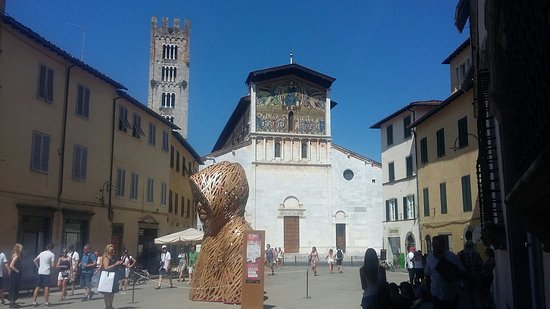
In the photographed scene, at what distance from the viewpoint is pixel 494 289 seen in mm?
12352

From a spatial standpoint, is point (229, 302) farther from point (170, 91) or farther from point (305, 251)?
point (170, 91)

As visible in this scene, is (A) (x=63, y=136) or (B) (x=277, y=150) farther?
(B) (x=277, y=150)

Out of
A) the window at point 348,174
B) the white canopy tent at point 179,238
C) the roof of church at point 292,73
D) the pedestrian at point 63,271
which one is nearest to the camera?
the pedestrian at point 63,271

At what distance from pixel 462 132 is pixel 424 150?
16.8 ft

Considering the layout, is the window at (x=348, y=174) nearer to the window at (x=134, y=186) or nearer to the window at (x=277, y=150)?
the window at (x=277, y=150)

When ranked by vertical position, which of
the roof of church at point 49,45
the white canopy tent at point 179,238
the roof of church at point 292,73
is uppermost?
the roof of church at point 292,73

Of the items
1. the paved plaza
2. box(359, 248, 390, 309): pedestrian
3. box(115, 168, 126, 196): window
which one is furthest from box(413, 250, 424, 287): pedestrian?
box(115, 168, 126, 196): window

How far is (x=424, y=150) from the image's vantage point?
2845 centimetres

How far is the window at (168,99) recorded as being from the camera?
265ft

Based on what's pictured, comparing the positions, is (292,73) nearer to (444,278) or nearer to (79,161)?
(79,161)

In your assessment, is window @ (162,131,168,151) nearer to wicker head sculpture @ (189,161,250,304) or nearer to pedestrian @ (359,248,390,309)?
wicker head sculpture @ (189,161,250,304)

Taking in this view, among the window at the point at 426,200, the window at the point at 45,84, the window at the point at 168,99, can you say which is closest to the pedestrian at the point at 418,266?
the window at the point at 426,200

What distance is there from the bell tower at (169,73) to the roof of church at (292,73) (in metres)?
31.4

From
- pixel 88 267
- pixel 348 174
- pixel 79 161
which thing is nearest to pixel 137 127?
pixel 79 161
